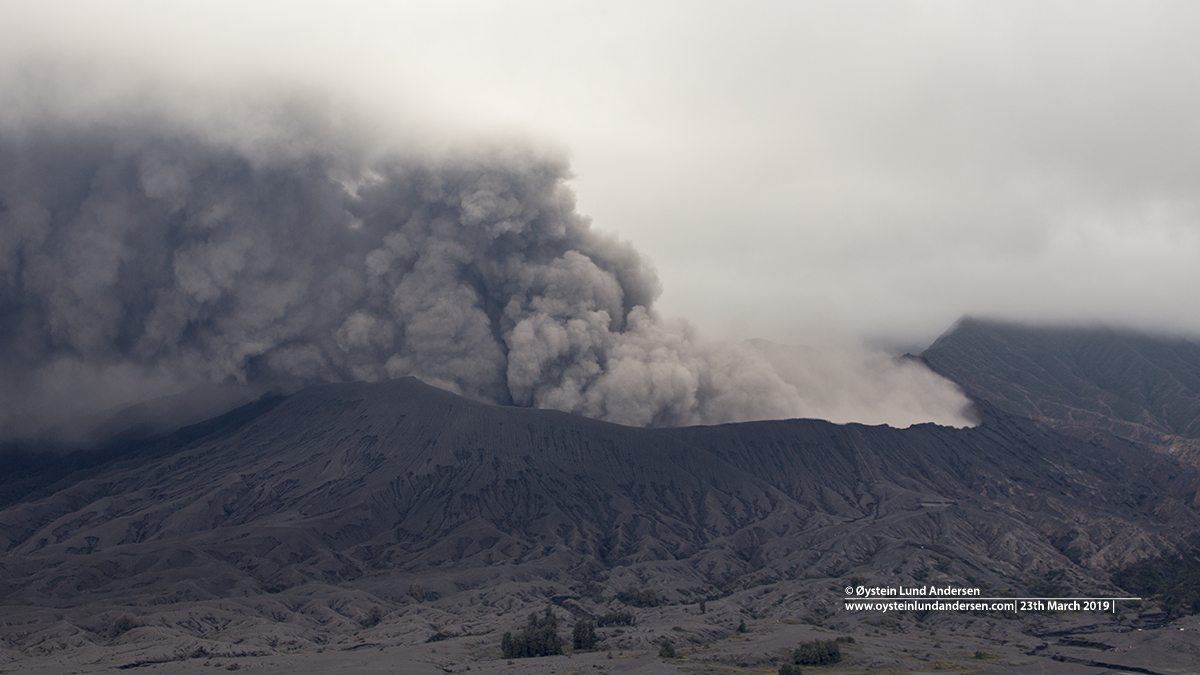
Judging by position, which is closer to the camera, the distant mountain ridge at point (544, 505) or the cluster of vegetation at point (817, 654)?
the cluster of vegetation at point (817, 654)

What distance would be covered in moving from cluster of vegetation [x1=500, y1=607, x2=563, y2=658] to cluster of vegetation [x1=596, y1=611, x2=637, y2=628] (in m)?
10.7

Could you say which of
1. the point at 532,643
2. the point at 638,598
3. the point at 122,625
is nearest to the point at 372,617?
the point at 532,643

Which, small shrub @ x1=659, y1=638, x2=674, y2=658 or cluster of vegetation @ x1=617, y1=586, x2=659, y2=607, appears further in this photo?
cluster of vegetation @ x1=617, y1=586, x2=659, y2=607

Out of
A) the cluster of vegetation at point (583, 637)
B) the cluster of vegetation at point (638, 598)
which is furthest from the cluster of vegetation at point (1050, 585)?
the cluster of vegetation at point (583, 637)

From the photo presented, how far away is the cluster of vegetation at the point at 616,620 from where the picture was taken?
97500 millimetres

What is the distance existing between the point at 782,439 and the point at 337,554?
2935 inches

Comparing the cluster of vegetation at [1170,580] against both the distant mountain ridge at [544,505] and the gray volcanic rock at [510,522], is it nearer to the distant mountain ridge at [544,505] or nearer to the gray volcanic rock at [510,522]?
the gray volcanic rock at [510,522]

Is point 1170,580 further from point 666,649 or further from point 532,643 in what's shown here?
point 532,643

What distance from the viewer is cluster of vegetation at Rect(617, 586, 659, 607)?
10788cm

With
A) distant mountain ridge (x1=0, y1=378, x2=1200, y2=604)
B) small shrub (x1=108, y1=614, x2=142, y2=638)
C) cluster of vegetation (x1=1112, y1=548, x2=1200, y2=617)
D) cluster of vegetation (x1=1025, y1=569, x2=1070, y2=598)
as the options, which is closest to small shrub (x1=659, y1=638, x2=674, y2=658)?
distant mountain ridge (x1=0, y1=378, x2=1200, y2=604)

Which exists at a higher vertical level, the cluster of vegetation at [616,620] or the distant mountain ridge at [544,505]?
the distant mountain ridge at [544,505]

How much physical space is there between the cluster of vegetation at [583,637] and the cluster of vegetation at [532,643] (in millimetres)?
1449

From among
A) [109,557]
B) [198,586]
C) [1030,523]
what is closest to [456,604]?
[198,586]

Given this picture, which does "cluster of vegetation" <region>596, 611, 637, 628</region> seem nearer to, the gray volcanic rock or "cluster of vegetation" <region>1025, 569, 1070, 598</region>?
the gray volcanic rock
